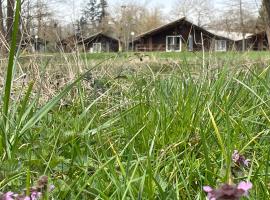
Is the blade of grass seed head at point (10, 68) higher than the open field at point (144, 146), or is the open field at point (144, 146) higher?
the blade of grass seed head at point (10, 68)

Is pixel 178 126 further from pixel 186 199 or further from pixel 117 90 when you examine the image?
pixel 117 90

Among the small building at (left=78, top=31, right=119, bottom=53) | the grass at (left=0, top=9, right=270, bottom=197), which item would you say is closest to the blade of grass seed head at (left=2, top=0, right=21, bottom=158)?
the grass at (left=0, top=9, right=270, bottom=197)

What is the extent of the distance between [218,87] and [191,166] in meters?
0.48

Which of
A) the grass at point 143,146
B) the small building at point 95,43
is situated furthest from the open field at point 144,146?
the small building at point 95,43

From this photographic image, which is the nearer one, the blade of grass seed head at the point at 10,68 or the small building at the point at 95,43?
the blade of grass seed head at the point at 10,68

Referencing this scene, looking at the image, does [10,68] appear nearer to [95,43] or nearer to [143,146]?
[143,146]

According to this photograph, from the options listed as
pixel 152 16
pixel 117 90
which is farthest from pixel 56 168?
pixel 152 16

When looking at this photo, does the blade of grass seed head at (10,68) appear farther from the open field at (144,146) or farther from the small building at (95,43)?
the small building at (95,43)

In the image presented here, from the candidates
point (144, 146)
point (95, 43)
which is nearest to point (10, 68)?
point (144, 146)

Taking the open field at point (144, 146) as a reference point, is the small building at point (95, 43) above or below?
above

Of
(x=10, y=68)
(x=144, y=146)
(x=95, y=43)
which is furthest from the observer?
(x=95, y=43)

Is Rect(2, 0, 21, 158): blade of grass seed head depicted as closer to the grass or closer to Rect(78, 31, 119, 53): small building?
the grass

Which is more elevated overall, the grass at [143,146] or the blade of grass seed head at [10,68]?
the blade of grass seed head at [10,68]

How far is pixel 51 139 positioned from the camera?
1337 millimetres
